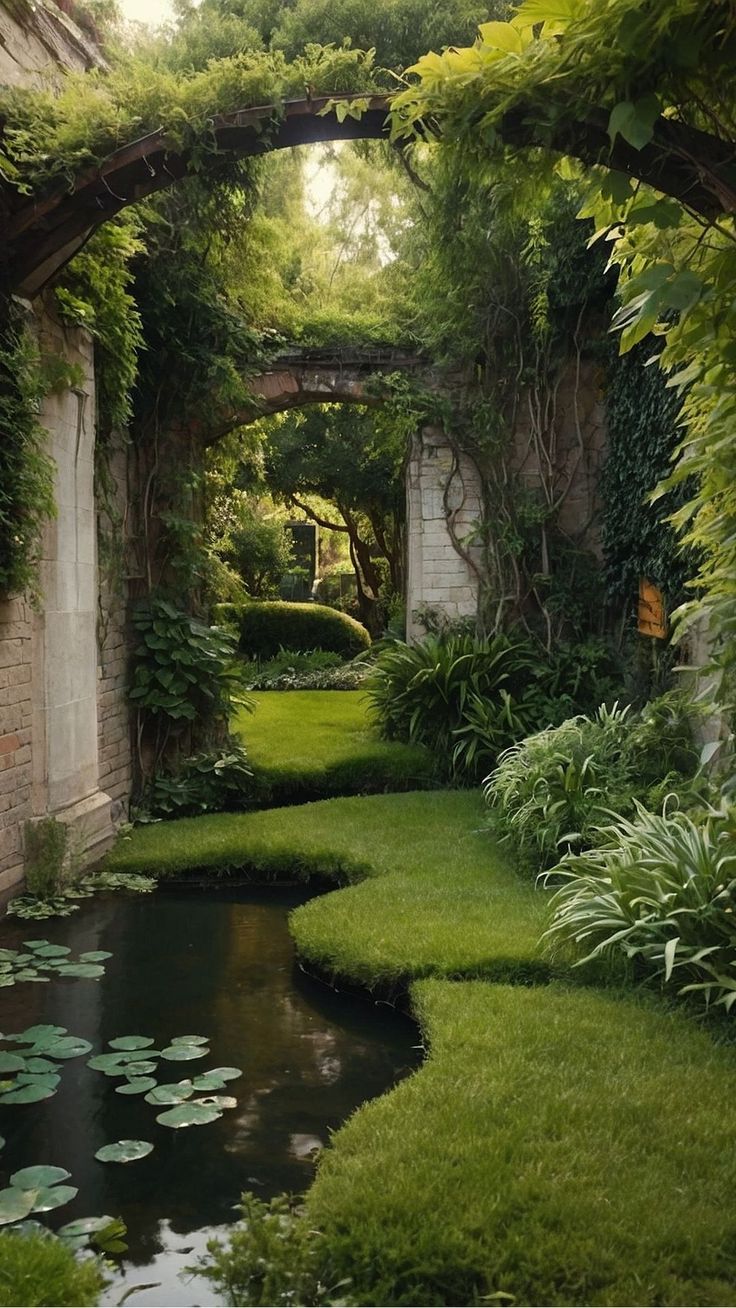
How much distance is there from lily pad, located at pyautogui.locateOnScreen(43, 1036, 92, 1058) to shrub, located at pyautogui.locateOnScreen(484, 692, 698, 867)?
8.19 ft

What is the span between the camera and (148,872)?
227 inches

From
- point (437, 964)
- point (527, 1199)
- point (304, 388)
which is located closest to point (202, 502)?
point (304, 388)

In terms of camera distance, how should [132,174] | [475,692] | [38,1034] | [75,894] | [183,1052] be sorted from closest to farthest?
[183,1052] < [38,1034] < [132,174] < [75,894] < [475,692]

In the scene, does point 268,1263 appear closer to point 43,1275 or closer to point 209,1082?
point 43,1275

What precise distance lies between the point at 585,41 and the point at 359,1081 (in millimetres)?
3161

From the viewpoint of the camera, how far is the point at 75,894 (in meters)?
5.28

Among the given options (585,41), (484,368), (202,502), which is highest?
(484,368)

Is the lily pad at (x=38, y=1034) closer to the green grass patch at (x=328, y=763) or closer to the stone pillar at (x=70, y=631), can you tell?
the stone pillar at (x=70, y=631)

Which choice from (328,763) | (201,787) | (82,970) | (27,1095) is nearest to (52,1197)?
(27,1095)

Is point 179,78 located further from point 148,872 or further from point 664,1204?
point 664,1204

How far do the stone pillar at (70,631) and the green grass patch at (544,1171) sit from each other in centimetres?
285

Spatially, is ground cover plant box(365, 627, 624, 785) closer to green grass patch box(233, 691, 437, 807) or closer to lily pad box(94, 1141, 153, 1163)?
green grass patch box(233, 691, 437, 807)

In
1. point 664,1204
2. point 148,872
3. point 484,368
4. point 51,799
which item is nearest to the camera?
point 664,1204

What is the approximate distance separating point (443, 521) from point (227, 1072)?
20.4 feet
